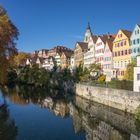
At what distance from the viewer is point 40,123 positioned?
3422 cm

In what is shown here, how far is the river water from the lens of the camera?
2822 cm

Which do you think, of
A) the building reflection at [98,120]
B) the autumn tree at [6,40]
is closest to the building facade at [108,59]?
the building reflection at [98,120]

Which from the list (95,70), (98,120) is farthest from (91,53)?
(98,120)

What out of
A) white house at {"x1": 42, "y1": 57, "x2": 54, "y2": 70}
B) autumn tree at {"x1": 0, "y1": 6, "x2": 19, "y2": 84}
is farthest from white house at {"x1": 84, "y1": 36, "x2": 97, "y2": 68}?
autumn tree at {"x1": 0, "y1": 6, "x2": 19, "y2": 84}

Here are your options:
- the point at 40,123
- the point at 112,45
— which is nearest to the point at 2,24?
the point at 40,123

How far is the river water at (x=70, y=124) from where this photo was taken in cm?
2822

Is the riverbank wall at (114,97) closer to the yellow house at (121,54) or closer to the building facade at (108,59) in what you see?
the yellow house at (121,54)

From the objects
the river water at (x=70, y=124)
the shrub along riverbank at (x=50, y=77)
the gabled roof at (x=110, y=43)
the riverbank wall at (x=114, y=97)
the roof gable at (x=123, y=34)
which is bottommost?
the river water at (x=70, y=124)

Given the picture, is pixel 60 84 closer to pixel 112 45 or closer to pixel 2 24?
pixel 112 45

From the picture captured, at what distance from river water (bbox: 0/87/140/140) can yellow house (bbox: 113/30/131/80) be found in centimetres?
1675

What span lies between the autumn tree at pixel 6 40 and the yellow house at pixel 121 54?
2628 cm

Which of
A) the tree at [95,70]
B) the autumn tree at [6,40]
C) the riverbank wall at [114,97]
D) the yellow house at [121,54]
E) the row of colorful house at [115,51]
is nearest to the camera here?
the riverbank wall at [114,97]

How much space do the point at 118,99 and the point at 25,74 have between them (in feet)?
192

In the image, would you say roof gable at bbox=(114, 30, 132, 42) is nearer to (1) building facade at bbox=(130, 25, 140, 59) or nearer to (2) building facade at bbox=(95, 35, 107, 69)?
(1) building facade at bbox=(130, 25, 140, 59)
